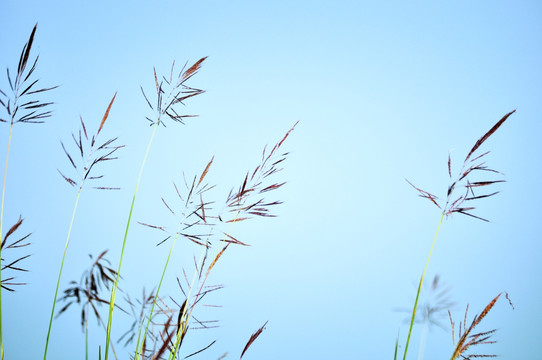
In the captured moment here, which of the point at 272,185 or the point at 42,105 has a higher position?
the point at 42,105

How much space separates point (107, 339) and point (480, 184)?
0.98 m

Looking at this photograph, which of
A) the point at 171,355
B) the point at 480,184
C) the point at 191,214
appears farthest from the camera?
the point at 191,214

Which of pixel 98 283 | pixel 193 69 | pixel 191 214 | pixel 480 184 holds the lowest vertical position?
pixel 98 283

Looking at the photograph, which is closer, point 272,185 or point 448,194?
point 448,194

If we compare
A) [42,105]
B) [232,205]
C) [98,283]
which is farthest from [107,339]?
[42,105]

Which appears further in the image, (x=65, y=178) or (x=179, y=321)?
(x=65, y=178)

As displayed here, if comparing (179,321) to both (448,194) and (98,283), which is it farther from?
(448,194)

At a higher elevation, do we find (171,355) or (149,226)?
(149,226)

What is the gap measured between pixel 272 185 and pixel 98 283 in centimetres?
48

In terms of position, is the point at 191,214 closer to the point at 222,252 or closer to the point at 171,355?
the point at 222,252

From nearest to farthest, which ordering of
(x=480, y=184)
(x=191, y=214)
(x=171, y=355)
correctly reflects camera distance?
(x=171, y=355) → (x=480, y=184) → (x=191, y=214)

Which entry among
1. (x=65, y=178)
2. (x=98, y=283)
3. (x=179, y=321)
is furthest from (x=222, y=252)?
(x=65, y=178)

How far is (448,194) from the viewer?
1.01m

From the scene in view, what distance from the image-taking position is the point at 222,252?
1.01 metres
